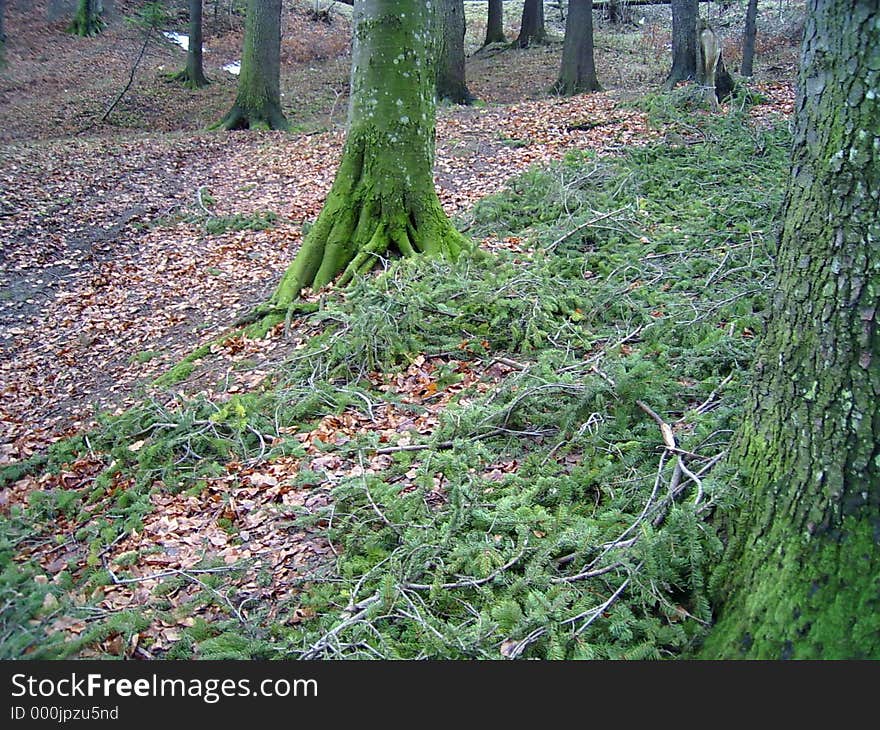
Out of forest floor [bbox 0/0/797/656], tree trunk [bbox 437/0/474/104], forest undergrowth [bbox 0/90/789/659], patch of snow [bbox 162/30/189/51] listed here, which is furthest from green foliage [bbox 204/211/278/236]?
patch of snow [bbox 162/30/189/51]

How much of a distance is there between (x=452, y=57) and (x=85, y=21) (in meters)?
19.5

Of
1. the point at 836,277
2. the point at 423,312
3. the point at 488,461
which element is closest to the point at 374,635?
the point at 488,461

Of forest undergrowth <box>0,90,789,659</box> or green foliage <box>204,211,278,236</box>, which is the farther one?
green foliage <box>204,211,278,236</box>

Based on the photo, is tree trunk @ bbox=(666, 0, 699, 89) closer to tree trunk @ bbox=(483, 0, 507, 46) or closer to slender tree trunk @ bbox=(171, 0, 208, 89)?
tree trunk @ bbox=(483, 0, 507, 46)

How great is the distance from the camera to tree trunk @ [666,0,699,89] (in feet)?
44.0

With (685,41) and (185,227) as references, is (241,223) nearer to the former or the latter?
(185,227)

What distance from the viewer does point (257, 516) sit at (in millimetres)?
4582

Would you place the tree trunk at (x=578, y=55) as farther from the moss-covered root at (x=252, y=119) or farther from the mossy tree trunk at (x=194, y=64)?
the mossy tree trunk at (x=194, y=64)

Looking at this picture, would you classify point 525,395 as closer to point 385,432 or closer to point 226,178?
point 385,432

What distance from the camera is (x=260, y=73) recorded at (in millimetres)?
17344

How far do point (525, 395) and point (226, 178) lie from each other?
11.0 metres

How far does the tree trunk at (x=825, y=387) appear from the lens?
103 inches

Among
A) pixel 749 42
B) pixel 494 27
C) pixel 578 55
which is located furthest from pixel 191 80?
pixel 749 42

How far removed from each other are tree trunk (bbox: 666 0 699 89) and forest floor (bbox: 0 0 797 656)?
3.77 ft
